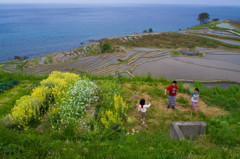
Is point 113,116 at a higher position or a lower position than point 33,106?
lower

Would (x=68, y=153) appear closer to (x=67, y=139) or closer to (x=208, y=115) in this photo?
(x=67, y=139)

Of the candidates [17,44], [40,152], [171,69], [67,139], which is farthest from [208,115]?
[17,44]

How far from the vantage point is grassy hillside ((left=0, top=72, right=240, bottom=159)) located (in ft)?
13.4

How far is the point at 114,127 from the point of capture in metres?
5.78

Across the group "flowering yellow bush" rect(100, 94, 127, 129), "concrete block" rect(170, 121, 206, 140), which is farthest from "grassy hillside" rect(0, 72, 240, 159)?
"concrete block" rect(170, 121, 206, 140)

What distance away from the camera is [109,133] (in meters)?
5.46

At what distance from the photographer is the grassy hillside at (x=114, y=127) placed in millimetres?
4090

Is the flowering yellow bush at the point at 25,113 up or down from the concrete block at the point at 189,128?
up

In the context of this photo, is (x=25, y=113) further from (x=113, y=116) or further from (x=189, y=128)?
(x=189, y=128)

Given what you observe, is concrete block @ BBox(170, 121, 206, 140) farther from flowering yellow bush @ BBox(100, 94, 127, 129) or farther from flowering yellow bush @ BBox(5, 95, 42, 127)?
flowering yellow bush @ BBox(5, 95, 42, 127)

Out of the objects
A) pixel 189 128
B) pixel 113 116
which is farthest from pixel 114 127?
pixel 189 128

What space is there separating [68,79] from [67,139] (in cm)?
439

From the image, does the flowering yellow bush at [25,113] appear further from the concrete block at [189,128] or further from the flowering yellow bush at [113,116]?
the concrete block at [189,128]

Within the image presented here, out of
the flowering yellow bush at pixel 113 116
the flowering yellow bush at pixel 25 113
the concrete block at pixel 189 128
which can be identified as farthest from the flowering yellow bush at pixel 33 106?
the concrete block at pixel 189 128
